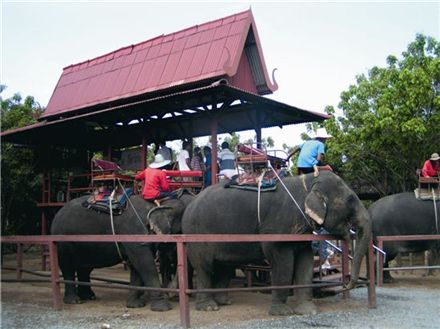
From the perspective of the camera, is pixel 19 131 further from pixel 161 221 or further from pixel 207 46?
pixel 161 221

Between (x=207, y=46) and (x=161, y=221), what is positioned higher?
(x=207, y=46)

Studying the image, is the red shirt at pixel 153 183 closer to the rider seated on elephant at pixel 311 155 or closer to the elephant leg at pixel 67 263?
the elephant leg at pixel 67 263

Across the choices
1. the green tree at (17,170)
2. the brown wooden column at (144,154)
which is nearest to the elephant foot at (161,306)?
the brown wooden column at (144,154)

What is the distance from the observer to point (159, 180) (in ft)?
28.3

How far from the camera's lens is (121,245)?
8.59m

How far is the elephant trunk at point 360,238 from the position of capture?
716cm

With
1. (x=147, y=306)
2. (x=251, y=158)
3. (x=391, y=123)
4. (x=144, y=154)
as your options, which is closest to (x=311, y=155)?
(x=251, y=158)

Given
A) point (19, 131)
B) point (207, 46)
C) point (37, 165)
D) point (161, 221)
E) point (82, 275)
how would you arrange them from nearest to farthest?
1. point (161, 221)
2. point (82, 275)
3. point (207, 46)
4. point (19, 131)
5. point (37, 165)

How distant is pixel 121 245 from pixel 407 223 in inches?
242

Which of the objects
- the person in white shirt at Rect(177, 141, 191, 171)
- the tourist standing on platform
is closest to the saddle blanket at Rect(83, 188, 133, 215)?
the person in white shirt at Rect(177, 141, 191, 171)

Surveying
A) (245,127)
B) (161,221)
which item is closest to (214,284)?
(161,221)

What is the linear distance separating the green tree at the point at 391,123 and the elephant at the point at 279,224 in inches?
293

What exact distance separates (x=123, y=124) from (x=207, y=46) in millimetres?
3186

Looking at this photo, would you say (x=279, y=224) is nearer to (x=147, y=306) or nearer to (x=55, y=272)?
(x=147, y=306)
